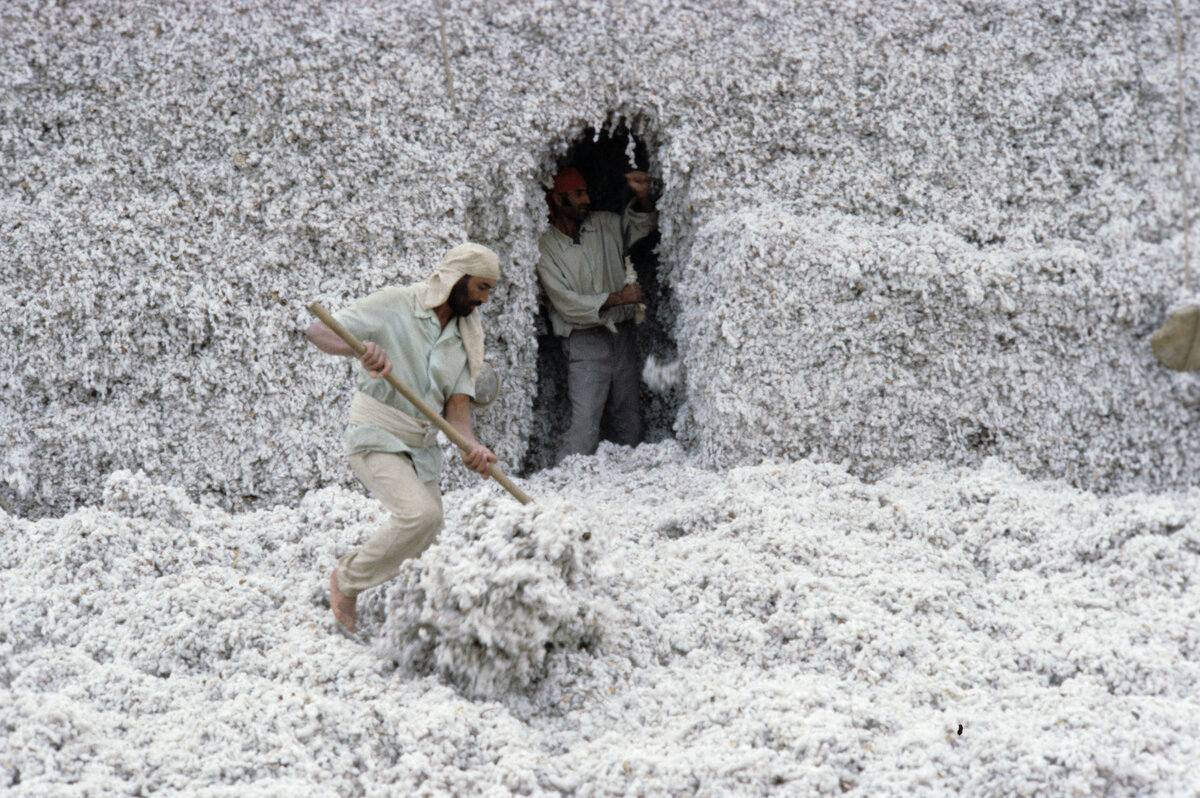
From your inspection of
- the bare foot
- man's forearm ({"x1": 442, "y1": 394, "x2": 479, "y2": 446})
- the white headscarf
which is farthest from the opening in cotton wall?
the bare foot

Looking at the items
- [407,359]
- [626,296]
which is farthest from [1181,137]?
[407,359]

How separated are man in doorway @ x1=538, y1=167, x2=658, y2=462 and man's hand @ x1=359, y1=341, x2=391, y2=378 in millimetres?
1854

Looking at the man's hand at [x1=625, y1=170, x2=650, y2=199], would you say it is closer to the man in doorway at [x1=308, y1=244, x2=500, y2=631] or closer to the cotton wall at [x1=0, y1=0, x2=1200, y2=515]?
the cotton wall at [x1=0, y1=0, x2=1200, y2=515]

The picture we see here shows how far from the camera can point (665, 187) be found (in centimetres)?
455

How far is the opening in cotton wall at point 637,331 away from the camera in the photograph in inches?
203

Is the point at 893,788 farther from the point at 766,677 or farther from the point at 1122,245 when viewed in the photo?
the point at 1122,245

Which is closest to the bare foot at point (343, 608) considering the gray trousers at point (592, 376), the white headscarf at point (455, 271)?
the white headscarf at point (455, 271)

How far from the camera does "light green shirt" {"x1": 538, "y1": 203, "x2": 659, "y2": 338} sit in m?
4.82

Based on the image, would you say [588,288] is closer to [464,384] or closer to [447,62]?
[447,62]

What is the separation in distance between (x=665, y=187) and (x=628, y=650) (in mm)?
2316

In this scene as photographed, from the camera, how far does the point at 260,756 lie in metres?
2.44

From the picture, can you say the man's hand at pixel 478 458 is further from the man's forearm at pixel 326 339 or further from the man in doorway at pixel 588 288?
the man in doorway at pixel 588 288

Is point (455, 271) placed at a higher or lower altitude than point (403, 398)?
higher

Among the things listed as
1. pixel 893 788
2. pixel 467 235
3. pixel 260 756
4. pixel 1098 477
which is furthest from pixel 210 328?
pixel 1098 477
